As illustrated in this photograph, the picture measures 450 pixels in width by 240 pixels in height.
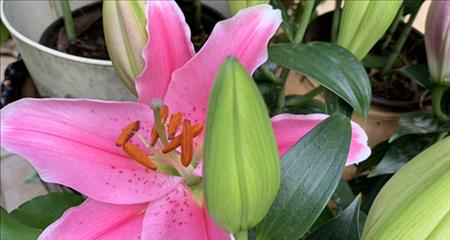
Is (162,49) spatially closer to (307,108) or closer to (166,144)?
(166,144)

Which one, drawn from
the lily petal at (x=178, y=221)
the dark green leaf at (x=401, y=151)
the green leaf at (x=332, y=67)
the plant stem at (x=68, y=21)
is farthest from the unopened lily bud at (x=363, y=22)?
the plant stem at (x=68, y=21)

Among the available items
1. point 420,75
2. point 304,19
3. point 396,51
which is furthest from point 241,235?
point 396,51

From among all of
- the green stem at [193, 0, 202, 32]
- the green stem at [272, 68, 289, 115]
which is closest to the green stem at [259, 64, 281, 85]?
the green stem at [272, 68, 289, 115]

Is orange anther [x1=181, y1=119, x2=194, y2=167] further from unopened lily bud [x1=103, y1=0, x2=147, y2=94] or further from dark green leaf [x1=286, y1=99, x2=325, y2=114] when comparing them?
dark green leaf [x1=286, y1=99, x2=325, y2=114]

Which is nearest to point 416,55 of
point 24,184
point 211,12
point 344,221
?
point 211,12

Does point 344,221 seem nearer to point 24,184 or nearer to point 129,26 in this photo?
point 129,26

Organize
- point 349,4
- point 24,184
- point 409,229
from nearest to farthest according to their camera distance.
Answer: point 409,229 < point 349,4 < point 24,184

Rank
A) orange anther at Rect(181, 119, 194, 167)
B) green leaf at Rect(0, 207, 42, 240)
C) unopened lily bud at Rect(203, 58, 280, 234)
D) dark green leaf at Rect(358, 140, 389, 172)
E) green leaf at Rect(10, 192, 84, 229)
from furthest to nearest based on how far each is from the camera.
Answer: dark green leaf at Rect(358, 140, 389, 172), green leaf at Rect(10, 192, 84, 229), green leaf at Rect(0, 207, 42, 240), orange anther at Rect(181, 119, 194, 167), unopened lily bud at Rect(203, 58, 280, 234)
